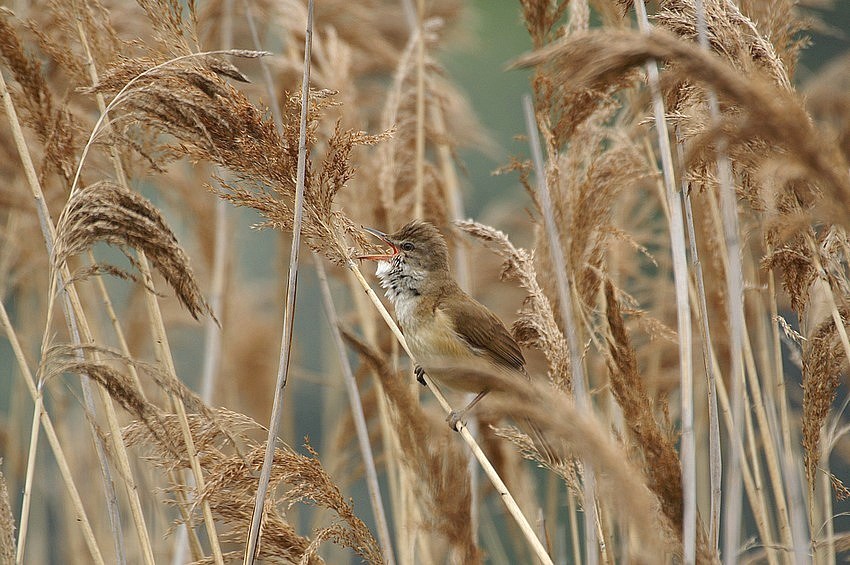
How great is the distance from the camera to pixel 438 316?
9.34ft

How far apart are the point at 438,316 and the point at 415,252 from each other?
238mm

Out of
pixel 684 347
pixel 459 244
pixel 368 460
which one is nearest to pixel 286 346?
pixel 368 460

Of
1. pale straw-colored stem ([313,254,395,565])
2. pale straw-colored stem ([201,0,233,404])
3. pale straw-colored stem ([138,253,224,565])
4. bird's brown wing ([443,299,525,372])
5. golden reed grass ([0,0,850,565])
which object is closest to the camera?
golden reed grass ([0,0,850,565])

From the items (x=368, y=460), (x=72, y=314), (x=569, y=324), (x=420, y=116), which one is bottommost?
(x=368, y=460)

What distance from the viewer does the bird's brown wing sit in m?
2.80

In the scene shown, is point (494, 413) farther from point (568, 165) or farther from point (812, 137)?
point (568, 165)

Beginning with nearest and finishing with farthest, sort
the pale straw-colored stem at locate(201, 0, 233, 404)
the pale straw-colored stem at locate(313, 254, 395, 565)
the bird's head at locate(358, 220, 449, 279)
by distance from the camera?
the pale straw-colored stem at locate(313, 254, 395, 565) < the bird's head at locate(358, 220, 449, 279) < the pale straw-colored stem at locate(201, 0, 233, 404)

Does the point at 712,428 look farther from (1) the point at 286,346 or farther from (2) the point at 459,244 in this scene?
(2) the point at 459,244

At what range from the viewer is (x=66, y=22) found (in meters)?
2.11

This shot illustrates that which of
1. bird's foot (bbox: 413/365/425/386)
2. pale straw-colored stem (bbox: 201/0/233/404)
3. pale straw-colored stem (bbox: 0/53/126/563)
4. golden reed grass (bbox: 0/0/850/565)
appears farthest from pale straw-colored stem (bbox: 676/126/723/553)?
pale straw-colored stem (bbox: 201/0/233/404)

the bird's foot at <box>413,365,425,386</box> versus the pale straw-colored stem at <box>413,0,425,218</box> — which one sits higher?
the pale straw-colored stem at <box>413,0,425,218</box>

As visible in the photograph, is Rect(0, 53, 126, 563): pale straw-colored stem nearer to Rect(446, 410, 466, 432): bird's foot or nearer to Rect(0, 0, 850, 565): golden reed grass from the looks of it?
Rect(0, 0, 850, 565): golden reed grass

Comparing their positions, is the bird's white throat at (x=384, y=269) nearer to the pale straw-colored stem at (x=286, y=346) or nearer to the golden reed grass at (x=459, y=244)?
the golden reed grass at (x=459, y=244)

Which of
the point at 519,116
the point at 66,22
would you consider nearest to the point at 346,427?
the point at 66,22
